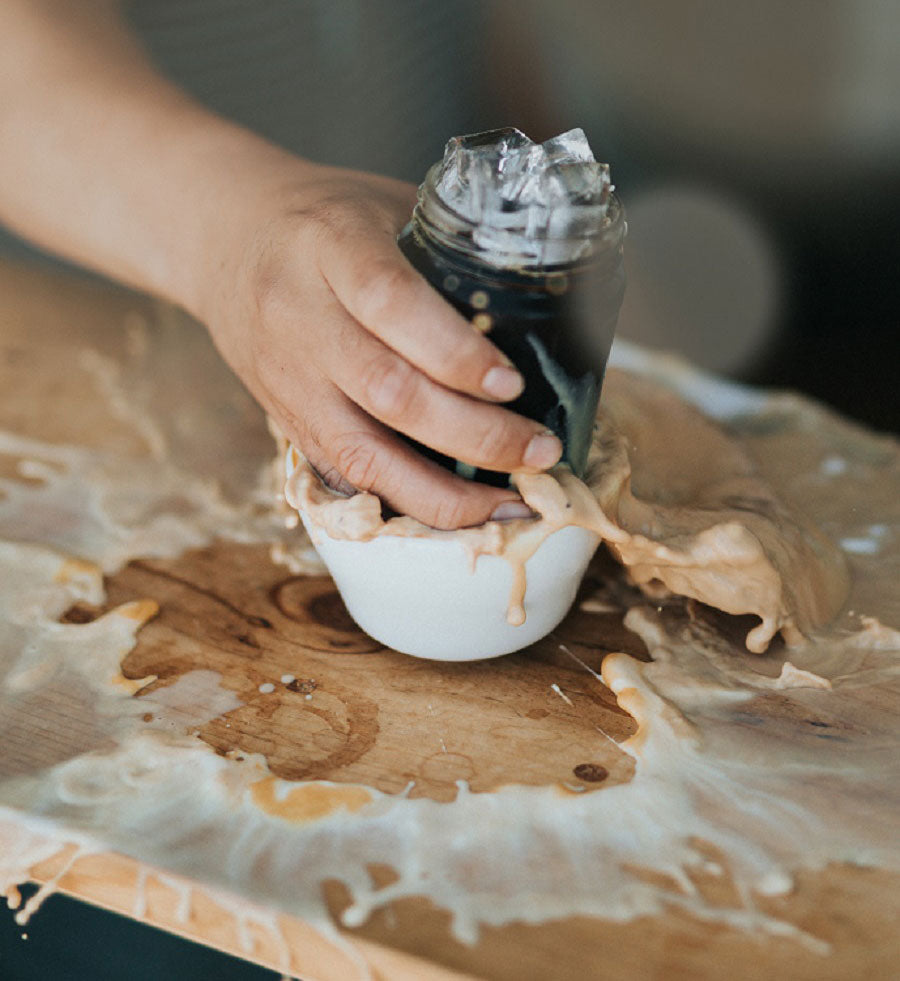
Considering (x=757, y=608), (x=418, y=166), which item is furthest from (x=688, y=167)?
(x=757, y=608)

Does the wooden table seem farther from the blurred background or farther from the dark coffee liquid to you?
the blurred background

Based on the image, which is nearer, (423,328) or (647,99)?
(423,328)

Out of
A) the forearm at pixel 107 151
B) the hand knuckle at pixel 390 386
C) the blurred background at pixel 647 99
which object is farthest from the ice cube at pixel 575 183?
the blurred background at pixel 647 99

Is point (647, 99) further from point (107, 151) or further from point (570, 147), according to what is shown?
point (570, 147)

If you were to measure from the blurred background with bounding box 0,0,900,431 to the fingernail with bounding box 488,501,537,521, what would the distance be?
0.86 meters

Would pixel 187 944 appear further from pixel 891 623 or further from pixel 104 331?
pixel 104 331

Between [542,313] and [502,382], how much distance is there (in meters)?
0.05

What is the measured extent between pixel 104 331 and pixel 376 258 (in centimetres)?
68

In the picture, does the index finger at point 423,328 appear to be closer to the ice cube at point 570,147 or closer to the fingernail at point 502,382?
the fingernail at point 502,382

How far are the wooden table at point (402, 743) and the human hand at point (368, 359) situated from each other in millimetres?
Answer: 147

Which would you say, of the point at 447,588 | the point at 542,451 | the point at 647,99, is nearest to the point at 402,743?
the point at 447,588

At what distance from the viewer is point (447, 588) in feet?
2.13

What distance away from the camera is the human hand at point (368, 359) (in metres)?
0.57

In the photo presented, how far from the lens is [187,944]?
663mm
